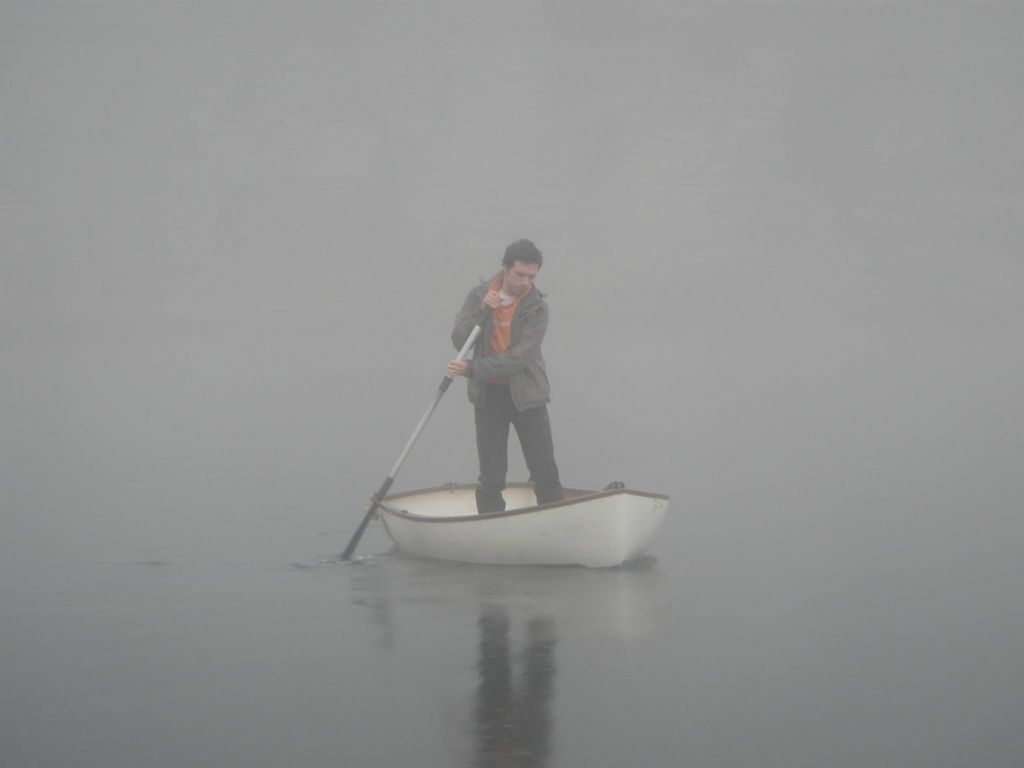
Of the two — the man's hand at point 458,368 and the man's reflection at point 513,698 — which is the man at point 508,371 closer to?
the man's hand at point 458,368

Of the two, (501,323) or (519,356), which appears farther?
(501,323)

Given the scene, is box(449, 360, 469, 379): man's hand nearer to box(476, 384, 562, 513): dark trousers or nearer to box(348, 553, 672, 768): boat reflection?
box(476, 384, 562, 513): dark trousers

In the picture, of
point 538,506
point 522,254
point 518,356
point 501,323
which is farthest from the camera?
point 501,323

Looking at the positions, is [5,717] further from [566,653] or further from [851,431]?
[851,431]

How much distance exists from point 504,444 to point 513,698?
4092mm

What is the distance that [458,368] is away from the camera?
10188 mm

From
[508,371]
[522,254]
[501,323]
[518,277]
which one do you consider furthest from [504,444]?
[522,254]

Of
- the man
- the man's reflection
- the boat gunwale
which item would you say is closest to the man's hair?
the man

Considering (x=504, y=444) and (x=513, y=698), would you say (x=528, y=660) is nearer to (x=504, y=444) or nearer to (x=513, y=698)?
(x=513, y=698)

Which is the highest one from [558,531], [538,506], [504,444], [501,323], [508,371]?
[501,323]

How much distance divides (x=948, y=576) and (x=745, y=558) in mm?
1394

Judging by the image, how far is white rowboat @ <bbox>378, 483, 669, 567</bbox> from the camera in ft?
32.4

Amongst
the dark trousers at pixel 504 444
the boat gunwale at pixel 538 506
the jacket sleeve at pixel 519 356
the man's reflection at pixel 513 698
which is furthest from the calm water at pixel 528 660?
the jacket sleeve at pixel 519 356

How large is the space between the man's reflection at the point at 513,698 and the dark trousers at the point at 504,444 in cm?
204
